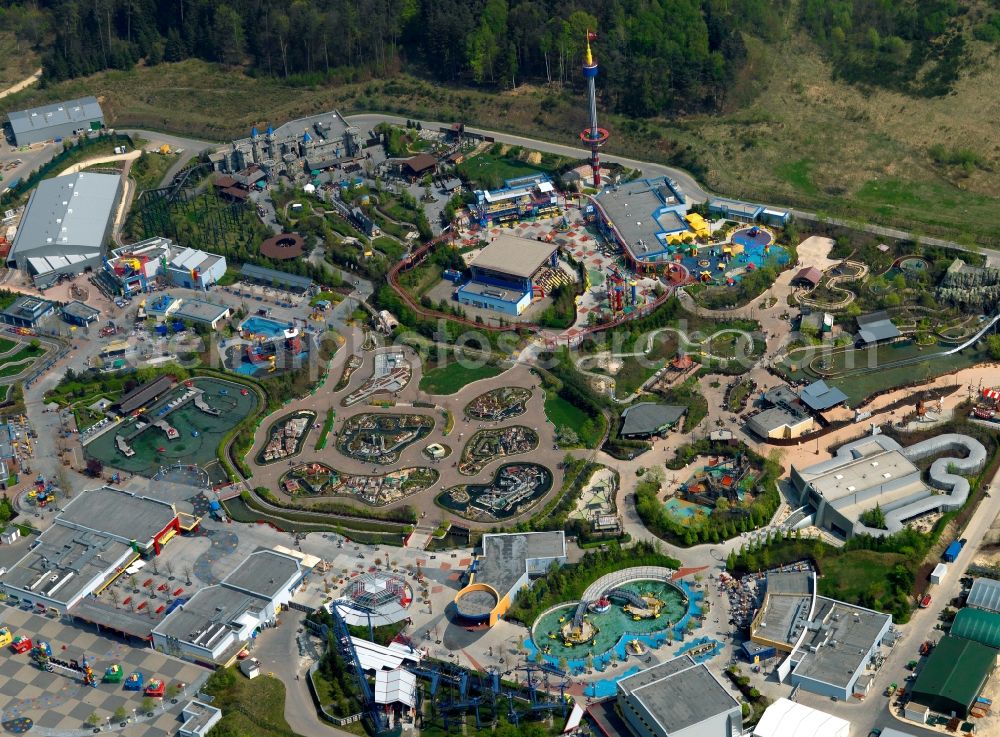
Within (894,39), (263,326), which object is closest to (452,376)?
(263,326)

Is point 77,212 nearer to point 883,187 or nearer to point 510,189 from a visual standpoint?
point 510,189

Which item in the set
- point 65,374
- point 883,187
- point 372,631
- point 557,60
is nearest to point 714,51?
point 557,60

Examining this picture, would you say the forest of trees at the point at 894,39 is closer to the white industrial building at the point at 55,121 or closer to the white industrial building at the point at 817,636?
the white industrial building at the point at 817,636

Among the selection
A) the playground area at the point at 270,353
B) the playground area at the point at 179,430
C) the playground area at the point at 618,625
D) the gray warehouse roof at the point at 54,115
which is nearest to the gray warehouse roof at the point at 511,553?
the playground area at the point at 618,625

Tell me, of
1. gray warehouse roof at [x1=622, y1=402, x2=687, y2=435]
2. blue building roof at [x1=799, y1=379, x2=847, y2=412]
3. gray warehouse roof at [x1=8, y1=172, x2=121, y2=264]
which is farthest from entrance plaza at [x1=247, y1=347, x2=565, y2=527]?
gray warehouse roof at [x1=8, y1=172, x2=121, y2=264]

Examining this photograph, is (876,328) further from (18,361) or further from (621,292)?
(18,361)
